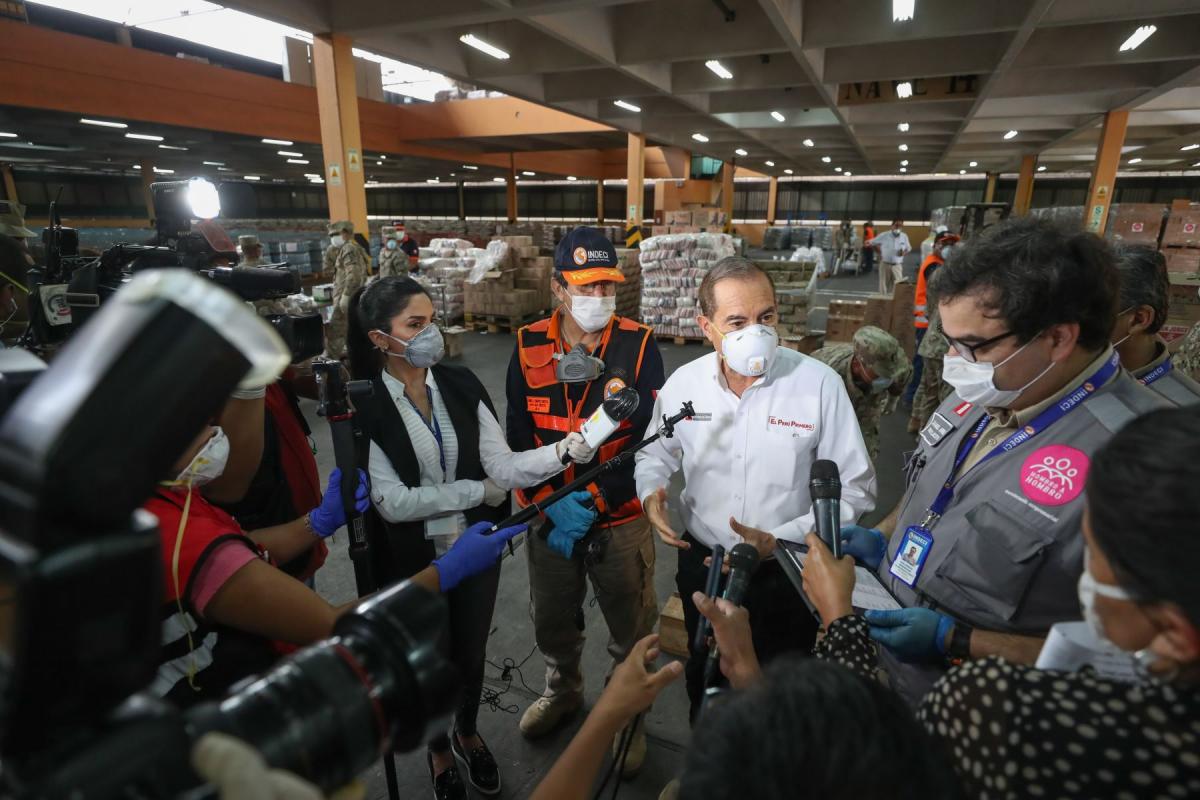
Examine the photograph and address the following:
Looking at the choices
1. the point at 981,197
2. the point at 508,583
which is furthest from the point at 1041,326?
the point at 981,197

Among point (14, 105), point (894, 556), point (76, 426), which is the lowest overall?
point (894, 556)

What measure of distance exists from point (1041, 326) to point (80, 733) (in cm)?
175

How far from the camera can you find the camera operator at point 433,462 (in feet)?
6.22

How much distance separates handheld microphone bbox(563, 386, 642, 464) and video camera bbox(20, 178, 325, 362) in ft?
2.74

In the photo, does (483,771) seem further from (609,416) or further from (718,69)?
(718,69)

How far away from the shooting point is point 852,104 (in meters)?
8.45

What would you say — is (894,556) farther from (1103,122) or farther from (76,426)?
(1103,122)

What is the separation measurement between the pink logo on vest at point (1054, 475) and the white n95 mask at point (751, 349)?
28.2 inches

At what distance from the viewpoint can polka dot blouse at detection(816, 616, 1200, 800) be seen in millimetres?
684

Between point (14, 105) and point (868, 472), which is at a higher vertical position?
point (14, 105)

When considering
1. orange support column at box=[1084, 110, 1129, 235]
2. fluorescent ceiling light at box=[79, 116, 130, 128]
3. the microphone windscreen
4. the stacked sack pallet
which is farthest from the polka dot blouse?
fluorescent ceiling light at box=[79, 116, 130, 128]

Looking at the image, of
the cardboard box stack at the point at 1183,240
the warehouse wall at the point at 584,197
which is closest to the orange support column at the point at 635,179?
the cardboard box stack at the point at 1183,240

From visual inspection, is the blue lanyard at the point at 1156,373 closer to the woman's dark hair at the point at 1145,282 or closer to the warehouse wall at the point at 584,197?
the woman's dark hair at the point at 1145,282

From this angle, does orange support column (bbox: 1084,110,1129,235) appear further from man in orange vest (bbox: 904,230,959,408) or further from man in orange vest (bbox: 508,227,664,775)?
man in orange vest (bbox: 508,227,664,775)
